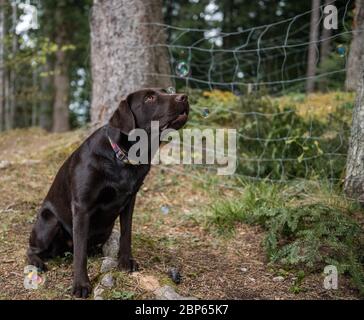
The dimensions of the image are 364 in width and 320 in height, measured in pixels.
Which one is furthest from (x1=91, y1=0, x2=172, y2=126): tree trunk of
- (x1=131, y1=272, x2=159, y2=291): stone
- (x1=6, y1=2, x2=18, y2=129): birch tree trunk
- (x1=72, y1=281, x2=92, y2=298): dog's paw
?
(x1=6, y1=2, x2=18, y2=129): birch tree trunk

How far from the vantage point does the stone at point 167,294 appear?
310 cm

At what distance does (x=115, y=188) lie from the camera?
3.29 m

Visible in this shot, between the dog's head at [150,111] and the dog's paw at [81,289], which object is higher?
the dog's head at [150,111]

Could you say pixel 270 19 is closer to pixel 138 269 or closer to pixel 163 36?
pixel 163 36

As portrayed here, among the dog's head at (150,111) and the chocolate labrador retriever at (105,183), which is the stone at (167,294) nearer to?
the chocolate labrador retriever at (105,183)

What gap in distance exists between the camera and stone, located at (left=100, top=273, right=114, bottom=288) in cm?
321

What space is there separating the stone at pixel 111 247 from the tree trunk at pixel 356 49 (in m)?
2.68

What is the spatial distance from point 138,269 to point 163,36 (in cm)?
372

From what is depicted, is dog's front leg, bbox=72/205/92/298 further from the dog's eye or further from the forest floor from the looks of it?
the dog's eye

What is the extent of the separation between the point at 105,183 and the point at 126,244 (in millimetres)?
571

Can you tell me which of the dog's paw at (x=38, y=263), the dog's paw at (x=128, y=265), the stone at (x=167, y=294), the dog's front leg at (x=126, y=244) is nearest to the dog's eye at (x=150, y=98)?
the dog's front leg at (x=126, y=244)

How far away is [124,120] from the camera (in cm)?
330

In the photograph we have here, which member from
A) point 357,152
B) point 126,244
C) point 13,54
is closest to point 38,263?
point 126,244
